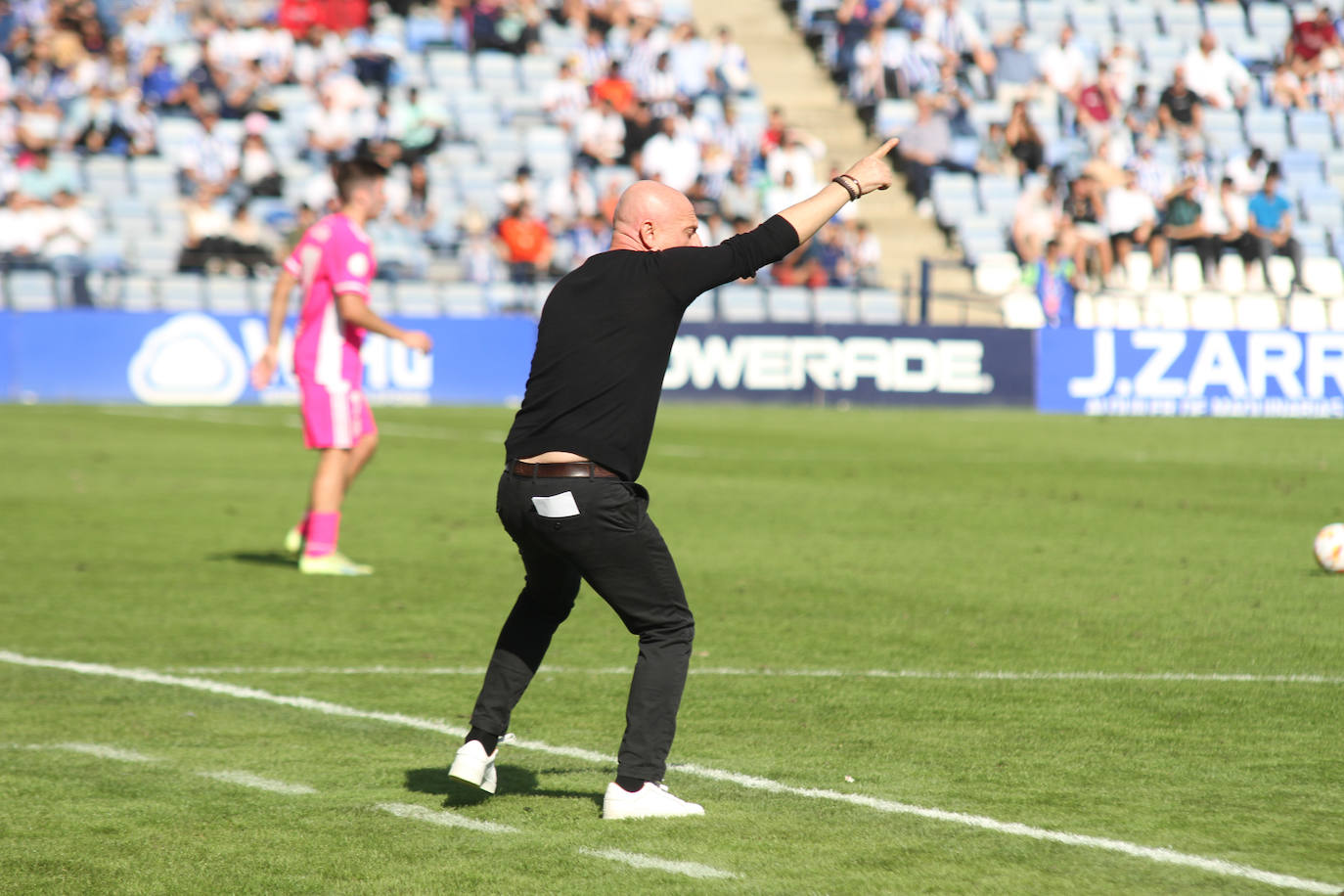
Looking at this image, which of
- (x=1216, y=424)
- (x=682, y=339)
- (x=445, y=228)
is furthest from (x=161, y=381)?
(x=1216, y=424)

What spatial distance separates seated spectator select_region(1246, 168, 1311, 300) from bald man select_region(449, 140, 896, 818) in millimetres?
25314

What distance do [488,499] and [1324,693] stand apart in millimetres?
9017

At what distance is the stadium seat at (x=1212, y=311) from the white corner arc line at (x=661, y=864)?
79.2 feet

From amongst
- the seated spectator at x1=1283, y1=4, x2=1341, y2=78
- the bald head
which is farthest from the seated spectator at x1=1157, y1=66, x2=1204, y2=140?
the bald head

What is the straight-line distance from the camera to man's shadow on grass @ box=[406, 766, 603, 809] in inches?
217

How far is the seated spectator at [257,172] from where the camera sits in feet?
86.4

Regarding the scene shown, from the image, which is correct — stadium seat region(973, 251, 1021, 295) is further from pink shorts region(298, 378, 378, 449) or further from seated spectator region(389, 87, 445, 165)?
pink shorts region(298, 378, 378, 449)

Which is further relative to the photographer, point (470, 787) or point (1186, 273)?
point (1186, 273)

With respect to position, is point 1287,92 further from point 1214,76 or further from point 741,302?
point 741,302

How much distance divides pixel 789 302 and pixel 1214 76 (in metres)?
11.5

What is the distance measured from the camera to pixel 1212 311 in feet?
91.1

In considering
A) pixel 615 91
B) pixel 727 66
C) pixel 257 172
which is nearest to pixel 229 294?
pixel 257 172

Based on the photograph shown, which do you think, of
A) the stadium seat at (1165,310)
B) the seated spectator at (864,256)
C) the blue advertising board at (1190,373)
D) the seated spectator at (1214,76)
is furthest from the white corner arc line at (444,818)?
the seated spectator at (1214,76)

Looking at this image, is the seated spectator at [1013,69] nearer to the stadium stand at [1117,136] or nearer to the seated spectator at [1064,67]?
the stadium stand at [1117,136]
